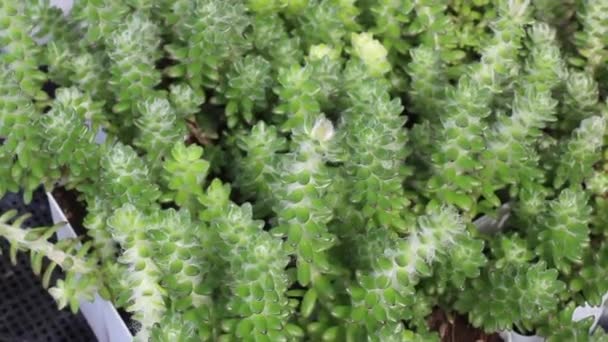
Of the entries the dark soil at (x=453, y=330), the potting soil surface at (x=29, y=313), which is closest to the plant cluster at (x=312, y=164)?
the dark soil at (x=453, y=330)

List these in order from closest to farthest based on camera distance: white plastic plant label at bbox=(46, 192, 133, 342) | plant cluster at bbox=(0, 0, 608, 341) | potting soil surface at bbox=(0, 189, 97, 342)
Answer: plant cluster at bbox=(0, 0, 608, 341) < white plastic plant label at bbox=(46, 192, 133, 342) < potting soil surface at bbox=(0, 189, 97, 342)

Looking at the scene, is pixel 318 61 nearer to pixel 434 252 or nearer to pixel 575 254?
pixel 434 252

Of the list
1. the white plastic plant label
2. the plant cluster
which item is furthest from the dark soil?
the white plastic plant label

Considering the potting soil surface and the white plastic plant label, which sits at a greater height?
the white plastic plant label

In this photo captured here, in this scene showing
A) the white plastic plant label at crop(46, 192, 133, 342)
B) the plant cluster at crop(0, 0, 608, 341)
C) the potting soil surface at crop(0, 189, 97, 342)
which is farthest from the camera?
the potting soil surface at crop(0, 189, 97, 342)

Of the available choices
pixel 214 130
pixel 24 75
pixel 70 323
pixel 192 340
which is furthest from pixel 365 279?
pixel 70 323

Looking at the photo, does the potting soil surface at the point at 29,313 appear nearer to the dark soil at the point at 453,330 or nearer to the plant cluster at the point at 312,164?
the plant cluster at the point at 312,164

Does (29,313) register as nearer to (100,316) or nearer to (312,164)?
(100,316)

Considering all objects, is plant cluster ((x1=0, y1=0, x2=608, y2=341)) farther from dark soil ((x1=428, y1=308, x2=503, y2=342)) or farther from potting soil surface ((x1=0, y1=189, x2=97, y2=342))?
potting soil surface ((x1=0, y1=189, x2=97, y2=342))
